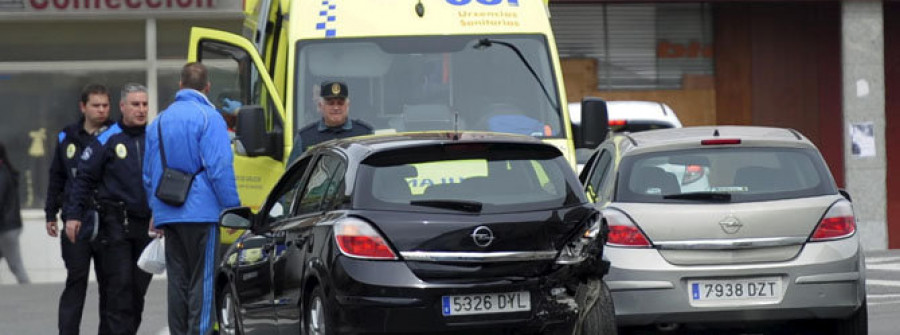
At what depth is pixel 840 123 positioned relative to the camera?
2828 centimetres

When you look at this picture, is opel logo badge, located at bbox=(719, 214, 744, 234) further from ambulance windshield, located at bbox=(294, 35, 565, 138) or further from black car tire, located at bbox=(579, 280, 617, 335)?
ambulance windshield, located at bbox=(294, 35, 565, 138)

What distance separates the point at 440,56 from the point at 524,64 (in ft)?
1.89

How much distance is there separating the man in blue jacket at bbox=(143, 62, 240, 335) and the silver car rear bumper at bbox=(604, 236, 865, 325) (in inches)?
98.3

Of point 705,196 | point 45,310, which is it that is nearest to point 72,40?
point 45,310

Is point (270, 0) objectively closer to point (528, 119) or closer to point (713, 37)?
point (528, 119)

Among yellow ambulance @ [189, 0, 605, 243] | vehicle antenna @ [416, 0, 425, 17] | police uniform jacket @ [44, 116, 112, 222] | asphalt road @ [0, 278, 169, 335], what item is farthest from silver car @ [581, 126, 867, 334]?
asphalt road @ [0, 278, 169, 335]

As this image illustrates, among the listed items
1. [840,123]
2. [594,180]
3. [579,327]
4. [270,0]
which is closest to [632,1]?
[840,123]

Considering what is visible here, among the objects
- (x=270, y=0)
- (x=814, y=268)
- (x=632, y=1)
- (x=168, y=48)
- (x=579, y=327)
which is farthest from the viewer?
(x=632, y=1)

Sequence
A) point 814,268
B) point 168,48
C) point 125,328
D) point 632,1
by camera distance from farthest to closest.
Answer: point 632,1 → point 168,48 → point 125,328 → point 814,268

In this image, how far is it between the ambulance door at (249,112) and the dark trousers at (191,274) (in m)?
0.80

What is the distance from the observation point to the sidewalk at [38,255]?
74.8ft

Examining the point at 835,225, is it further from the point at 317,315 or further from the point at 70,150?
the point at 70,150

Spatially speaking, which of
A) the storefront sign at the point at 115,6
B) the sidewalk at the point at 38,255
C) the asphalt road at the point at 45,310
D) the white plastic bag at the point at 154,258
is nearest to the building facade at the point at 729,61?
the storefront sign at the point at 115,6

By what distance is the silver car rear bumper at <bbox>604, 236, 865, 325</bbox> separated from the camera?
10.9 meters
